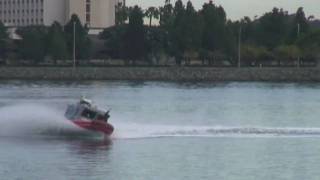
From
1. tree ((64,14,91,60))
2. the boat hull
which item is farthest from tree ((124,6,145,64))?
the boat hull

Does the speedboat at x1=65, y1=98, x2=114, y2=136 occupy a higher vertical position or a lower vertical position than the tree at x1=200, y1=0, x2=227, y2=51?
lower

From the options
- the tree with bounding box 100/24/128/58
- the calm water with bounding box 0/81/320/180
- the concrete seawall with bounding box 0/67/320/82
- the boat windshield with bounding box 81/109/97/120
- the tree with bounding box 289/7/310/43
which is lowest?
the concrete seawall with bounding box 0/67/320/82

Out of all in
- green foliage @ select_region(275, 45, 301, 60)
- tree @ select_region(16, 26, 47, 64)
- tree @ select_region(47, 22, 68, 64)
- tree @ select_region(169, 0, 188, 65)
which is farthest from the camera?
green foliage @ select_region(275, 45, 301, 60)

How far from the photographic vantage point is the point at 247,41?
17838 centimetres

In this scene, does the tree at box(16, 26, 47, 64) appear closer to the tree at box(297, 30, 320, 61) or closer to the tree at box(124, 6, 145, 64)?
the tree at box(124, 6, 145, 64)

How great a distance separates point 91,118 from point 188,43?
116m

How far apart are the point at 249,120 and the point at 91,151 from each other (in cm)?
2318

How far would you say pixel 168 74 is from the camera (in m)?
155

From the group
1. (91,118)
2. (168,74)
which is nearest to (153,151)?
(91,118)

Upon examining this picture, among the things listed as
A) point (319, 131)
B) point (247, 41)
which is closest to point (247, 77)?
point (247, 41)

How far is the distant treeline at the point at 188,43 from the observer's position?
163625 mm

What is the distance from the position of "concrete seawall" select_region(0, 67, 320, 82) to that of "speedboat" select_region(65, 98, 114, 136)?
346ft

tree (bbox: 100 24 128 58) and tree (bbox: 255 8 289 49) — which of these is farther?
tree (bbox: 255 8 289 49)

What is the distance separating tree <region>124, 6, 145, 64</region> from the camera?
162500 mm
